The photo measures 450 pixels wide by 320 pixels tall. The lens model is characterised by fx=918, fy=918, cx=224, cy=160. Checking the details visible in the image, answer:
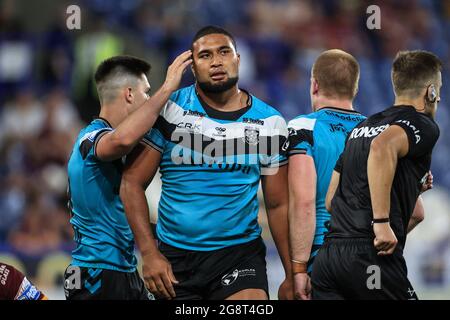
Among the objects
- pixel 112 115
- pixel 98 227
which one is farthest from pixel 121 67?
pixel 98 227

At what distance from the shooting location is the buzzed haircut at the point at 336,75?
629 centimetres

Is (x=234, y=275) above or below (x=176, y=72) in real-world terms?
below

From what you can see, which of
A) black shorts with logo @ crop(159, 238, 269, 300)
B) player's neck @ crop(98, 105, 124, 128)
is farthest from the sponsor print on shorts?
player's neck @ crop(98, 105, 124, 128)

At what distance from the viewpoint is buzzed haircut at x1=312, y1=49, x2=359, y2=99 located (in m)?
6.29

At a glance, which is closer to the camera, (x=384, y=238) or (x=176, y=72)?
(x=384, y=238)

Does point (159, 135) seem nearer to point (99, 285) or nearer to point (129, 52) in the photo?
A: point (99, 285)

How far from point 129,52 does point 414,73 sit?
29.8 ft

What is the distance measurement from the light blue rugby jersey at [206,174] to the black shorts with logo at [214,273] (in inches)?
2.2

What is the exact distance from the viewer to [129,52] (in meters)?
14.0

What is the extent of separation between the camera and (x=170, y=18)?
14.3m

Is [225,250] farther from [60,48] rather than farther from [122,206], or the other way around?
[60,48]

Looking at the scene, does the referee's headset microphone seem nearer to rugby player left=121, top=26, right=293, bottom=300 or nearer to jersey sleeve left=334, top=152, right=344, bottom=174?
jersey sleeve left=334, top=152, right=344, bottom=174

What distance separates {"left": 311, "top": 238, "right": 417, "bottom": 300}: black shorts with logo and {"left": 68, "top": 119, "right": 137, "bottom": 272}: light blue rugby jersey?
1.45 metres
